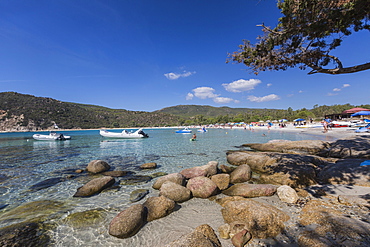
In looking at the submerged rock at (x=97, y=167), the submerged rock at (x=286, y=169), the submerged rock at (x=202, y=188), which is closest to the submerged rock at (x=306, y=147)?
the submerged rock at (x=286, y=169)

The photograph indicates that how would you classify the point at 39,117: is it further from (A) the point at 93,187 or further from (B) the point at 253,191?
(B) the point at 253,191

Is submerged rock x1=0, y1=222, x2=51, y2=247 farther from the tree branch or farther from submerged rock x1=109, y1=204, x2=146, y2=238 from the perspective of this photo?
the tree branch

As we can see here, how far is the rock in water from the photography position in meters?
5.73

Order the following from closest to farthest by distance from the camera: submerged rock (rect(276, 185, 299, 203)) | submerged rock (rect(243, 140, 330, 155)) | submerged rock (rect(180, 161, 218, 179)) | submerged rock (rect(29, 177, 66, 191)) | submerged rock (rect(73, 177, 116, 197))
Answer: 1. submerged rock (rect(276, 185, 299, 203))
2. submerged rock (rect(73, 177, 116, 197))
3. submerged rock (rect(29, 177, 66, 191))
4. submerged rock (rect(180, 161, 218, 179))
5. submerged rock (rect(243, 140, 330, 155))

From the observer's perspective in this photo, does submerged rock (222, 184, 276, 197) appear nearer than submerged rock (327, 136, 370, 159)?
Yes

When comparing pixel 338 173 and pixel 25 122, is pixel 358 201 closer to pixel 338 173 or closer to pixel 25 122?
pixel 338 173

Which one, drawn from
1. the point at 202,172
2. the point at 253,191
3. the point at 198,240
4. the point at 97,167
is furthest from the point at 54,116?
the point at 198,240

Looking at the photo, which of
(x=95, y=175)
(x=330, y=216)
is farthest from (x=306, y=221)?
(x=95, y=175)

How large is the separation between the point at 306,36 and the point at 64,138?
42.8 metres

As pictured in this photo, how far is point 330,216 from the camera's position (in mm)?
3688

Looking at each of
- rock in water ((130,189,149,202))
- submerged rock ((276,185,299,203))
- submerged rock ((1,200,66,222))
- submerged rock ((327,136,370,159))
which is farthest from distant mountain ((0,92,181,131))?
submerged rock ((327,136,370,159))

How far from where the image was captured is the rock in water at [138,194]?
5727 millimetres

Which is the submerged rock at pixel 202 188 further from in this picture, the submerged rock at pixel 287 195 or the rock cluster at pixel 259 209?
the submerged rock at pixel 287 195

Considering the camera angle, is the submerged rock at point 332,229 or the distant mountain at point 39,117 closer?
the submerged rock at point 332,229
